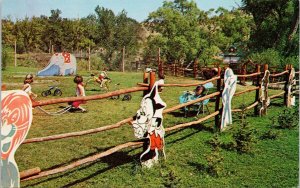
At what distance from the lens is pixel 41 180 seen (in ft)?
14.6

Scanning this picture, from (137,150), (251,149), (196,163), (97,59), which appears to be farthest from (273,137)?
(97,59)

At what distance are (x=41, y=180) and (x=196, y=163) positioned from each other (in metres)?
2.18

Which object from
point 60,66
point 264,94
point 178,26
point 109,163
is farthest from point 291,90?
point 60,66

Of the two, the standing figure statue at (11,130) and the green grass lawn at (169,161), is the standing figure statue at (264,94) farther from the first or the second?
the standing figure statue at (11,130)

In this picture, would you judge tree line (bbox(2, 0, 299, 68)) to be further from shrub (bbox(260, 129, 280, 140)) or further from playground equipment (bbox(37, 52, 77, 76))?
shrub (bbox(260, 129, 280, 140))

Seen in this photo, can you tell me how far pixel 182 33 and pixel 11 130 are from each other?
22664 millimetres

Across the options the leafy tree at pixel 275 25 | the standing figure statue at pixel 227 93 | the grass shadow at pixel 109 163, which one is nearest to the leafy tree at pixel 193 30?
the leafy tree at pixel 275 25

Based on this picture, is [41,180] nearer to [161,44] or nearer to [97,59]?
[161,44]

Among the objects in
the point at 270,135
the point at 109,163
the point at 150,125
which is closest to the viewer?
the point at 150,125

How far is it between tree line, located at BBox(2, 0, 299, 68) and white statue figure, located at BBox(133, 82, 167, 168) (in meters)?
15.3

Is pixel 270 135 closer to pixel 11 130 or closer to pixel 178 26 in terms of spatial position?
pixel 11 130

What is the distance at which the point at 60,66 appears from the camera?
22719 mm

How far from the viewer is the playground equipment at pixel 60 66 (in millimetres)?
22219

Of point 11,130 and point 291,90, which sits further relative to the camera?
point 291,90
